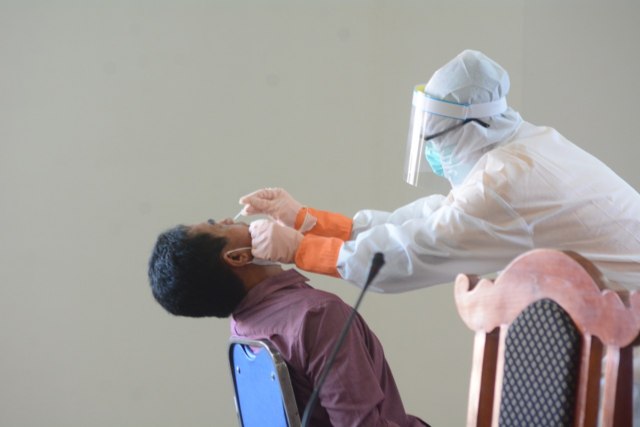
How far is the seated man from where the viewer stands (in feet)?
5.40

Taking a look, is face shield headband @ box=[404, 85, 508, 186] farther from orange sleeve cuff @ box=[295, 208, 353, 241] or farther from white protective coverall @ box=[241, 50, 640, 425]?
orange sleeve cuff @ box=[295, 208, 353, 241]

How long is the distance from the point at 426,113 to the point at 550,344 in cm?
104

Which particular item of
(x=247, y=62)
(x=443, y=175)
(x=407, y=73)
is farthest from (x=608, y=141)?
(x=247, y=62)

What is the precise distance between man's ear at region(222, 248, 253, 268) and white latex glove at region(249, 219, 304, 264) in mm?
25

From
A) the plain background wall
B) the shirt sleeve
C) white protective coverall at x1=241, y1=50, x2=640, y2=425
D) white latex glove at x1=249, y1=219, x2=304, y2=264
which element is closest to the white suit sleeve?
white protective coverall at x1=241, y1=50, x2=640, y2=425

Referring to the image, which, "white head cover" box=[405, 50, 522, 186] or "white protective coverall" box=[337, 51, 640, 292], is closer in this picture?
"white protective coverall" box=[337, 51, 640, 292]

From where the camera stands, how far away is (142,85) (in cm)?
307

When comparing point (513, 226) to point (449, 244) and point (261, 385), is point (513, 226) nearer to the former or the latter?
point (449, 244)

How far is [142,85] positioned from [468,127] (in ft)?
4.78

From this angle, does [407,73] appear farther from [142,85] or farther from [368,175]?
[142,85]

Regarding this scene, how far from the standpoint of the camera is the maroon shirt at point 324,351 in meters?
1.64

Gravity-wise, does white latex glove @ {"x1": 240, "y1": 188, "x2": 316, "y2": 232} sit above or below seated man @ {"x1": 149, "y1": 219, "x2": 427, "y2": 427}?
above

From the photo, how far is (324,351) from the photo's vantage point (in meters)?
1.66

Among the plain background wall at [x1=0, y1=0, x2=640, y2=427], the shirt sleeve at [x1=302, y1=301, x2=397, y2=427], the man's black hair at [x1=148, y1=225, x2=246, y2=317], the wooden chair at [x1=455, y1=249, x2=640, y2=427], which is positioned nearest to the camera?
the wooden chair at [x1=455, y1=249, x2=640, y2=427]
